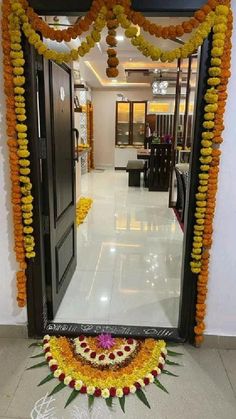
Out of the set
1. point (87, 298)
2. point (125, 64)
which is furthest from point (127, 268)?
point (125, 64)

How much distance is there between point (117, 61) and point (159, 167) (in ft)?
18.4

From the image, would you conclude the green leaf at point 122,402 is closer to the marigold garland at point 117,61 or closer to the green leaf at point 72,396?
the green leaf at point 72,396

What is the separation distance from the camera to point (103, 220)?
17.1 feet

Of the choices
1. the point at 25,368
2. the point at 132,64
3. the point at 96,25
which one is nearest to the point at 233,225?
the point at 96,25

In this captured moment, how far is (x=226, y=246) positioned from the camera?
82.2 inches

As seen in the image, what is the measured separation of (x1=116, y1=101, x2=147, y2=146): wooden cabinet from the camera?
10617 mm

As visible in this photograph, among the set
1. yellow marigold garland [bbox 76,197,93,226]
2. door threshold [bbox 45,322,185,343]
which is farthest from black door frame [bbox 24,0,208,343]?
yellow marigold garland [bbox 76,197,93,226]

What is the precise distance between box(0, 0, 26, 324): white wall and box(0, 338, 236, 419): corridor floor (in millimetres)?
269

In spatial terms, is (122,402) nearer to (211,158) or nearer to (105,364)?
(105,364)

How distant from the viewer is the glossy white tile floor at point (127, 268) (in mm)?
2633

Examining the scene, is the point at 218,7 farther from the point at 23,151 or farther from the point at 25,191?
the point at 25,191

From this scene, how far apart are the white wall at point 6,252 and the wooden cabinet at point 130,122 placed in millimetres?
9065

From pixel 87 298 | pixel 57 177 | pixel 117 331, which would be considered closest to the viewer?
pixel 117 331

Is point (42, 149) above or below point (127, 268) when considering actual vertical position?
above
